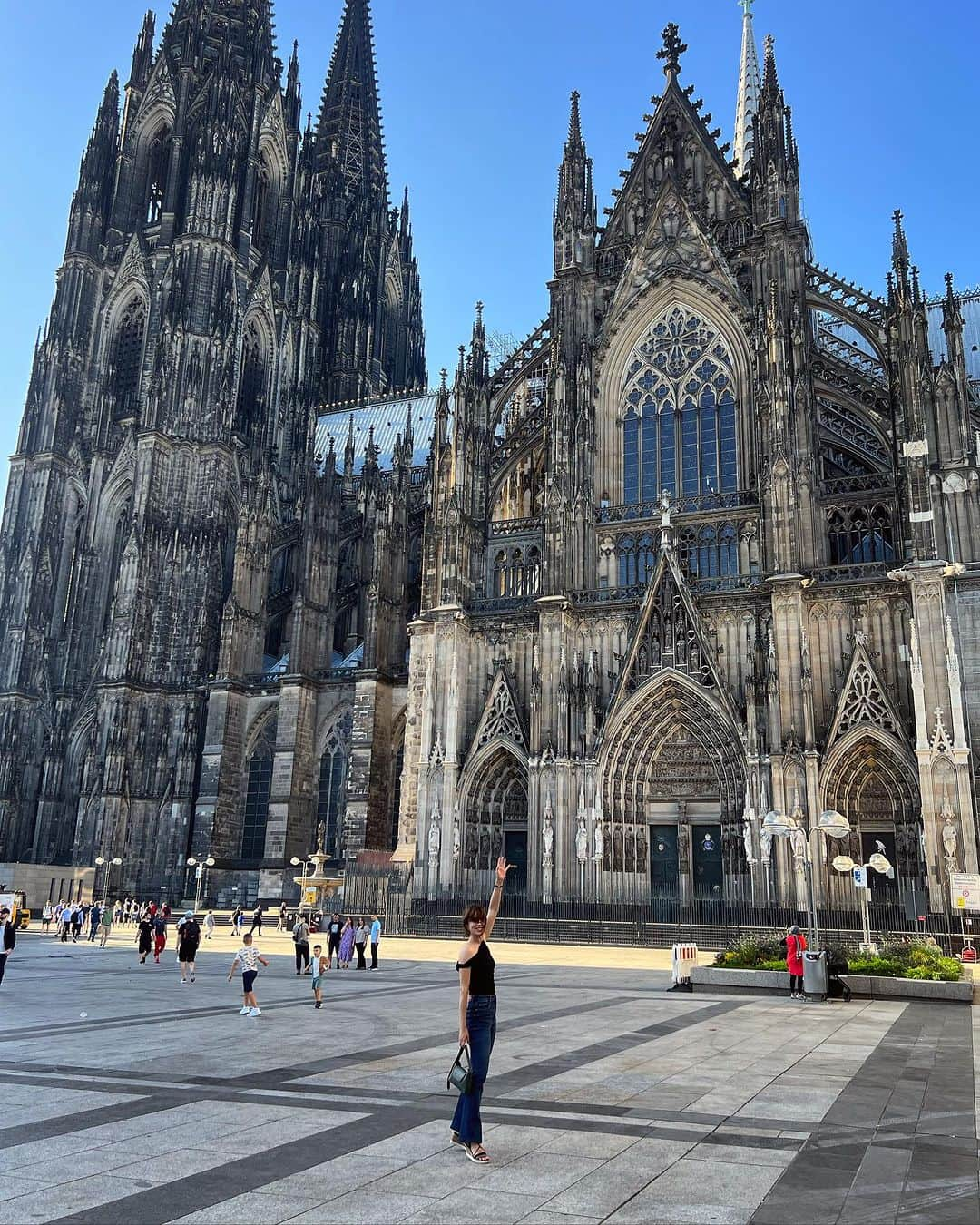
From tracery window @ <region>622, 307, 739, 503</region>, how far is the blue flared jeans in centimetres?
3161

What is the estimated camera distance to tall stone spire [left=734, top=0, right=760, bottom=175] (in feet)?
196

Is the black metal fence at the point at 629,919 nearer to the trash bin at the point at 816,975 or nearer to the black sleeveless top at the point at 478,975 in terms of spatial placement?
the trash bin at the point at 816,975

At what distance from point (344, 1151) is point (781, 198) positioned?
121 feet

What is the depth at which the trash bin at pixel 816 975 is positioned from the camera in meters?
16.9

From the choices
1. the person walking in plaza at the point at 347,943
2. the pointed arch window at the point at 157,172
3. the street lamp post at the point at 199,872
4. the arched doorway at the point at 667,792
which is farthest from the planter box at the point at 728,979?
the pointed arch window at the point at 157,172

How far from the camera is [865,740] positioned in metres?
31.2

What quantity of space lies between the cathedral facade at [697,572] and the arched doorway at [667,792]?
9 cm

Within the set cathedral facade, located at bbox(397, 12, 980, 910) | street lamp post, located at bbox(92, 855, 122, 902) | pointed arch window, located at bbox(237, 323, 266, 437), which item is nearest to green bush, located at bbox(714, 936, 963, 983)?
cathedral facade, located at bbox(397, 12, 980, 910)

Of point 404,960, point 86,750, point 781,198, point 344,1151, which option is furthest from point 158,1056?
point 86,750

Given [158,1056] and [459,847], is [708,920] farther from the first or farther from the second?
[158,1056]

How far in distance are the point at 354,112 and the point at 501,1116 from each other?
273 ft

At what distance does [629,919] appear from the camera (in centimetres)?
3159

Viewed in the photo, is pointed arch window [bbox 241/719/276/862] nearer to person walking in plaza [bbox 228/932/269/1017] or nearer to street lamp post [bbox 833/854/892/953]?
street lamp post [bbox 833/854/892/953]

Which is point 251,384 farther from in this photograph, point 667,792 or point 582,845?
point 582,845
